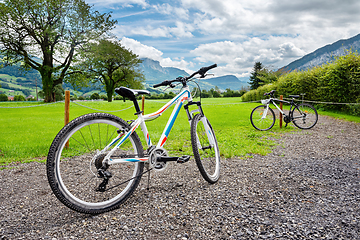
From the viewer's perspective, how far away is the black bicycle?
8.56 m

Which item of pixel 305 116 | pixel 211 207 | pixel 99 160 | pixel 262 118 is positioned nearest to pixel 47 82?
pixel 262 118

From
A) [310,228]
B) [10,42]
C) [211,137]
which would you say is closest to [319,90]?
[211,137]

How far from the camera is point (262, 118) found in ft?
28.5

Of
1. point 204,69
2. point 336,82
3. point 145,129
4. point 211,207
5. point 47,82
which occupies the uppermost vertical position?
point 47,82

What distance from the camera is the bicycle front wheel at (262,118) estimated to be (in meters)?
8.67

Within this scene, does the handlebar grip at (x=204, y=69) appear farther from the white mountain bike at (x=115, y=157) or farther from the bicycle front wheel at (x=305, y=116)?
the bicycle front wheel at (x=305, y=116)

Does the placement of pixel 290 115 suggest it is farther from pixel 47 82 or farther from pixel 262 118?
pixel 47 82

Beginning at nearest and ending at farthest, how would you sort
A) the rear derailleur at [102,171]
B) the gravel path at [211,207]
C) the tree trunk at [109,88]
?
the gravel path at [211,207] → the rear derailleur at [102,171] → the tree trunk at [109,88]

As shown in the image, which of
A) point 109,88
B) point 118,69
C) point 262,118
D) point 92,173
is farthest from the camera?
point 118,69

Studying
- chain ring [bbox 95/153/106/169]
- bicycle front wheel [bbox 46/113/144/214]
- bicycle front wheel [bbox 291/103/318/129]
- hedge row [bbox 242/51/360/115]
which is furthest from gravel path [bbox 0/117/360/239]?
hedge row [bbox 242/51/360/115]

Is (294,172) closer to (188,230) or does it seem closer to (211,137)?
(211,137)

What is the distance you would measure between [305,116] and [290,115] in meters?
0.55

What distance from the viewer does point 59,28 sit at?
25359 mm

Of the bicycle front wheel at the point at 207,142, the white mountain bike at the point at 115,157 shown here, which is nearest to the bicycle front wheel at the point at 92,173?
the white mountain bike at the point at 115,157
